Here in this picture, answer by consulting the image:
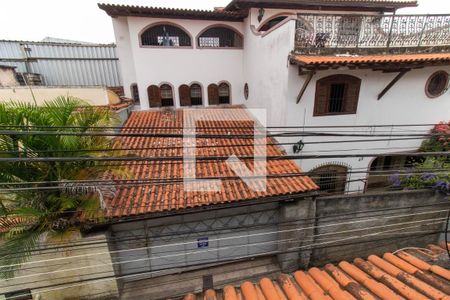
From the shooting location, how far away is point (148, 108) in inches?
486

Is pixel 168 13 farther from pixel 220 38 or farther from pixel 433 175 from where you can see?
pixel 433 175

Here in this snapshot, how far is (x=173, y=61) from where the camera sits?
12.0m

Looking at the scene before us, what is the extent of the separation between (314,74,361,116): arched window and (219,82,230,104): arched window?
21.6ft

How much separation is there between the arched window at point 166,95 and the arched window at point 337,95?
26.5 ft

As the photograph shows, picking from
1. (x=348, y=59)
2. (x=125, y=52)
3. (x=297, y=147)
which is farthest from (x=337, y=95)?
(x=125, y=52)

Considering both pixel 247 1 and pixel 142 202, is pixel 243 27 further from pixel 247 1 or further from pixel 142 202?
pixel 142 202

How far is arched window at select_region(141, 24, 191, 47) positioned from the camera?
11391 millimetres

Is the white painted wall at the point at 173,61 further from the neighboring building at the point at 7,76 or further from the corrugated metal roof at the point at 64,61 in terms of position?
the neighboring building at the point at 7,76

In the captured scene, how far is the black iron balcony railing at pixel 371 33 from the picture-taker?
24.3 ft

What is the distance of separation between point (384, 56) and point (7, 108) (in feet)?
36.0

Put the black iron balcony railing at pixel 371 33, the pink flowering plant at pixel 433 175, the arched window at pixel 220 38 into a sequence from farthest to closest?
the arched window at pixel 220 38 < the black iron balcony railing at pixel 371 33 < the pink flowering plant at pixel 433 175

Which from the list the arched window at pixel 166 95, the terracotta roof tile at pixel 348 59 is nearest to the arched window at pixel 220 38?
the arched window at pixel 166 95

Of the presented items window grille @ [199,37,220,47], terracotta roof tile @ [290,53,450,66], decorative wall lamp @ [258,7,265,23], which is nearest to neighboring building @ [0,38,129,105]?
window grille @ [199,37,220,47]

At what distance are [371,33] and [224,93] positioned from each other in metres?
7.83
